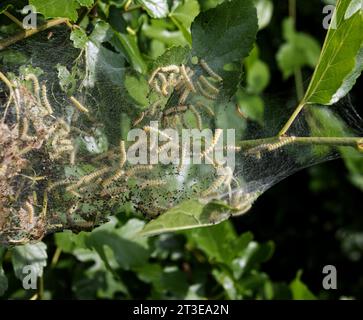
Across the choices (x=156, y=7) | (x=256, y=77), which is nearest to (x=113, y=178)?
(x=156, y=7)

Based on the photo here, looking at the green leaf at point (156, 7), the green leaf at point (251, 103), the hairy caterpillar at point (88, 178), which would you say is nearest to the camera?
the hairy caterpillar at point (88, 178)

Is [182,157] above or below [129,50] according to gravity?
below

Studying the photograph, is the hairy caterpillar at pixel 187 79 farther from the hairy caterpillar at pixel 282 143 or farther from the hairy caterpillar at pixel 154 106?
the hairy caterpillar at pixel 282 143

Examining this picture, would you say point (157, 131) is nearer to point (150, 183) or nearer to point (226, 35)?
point (150, 183)

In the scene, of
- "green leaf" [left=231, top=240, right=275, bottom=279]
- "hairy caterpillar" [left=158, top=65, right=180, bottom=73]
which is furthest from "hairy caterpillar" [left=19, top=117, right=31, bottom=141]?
"green leaf" [left=231, top=240, right=275, bottom=279]

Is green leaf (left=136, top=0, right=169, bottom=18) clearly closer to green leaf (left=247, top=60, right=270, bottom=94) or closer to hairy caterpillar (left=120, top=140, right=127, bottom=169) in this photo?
hairy caterpillar (left=120, top=140, right=127, bottom=169)

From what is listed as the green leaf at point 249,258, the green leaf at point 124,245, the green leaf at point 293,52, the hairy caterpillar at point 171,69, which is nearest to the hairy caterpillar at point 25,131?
the hairy caterpillar at point 171,69

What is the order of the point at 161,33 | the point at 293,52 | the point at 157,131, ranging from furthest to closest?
the point at 293,52
the point at 161,33
the point at 157,131
